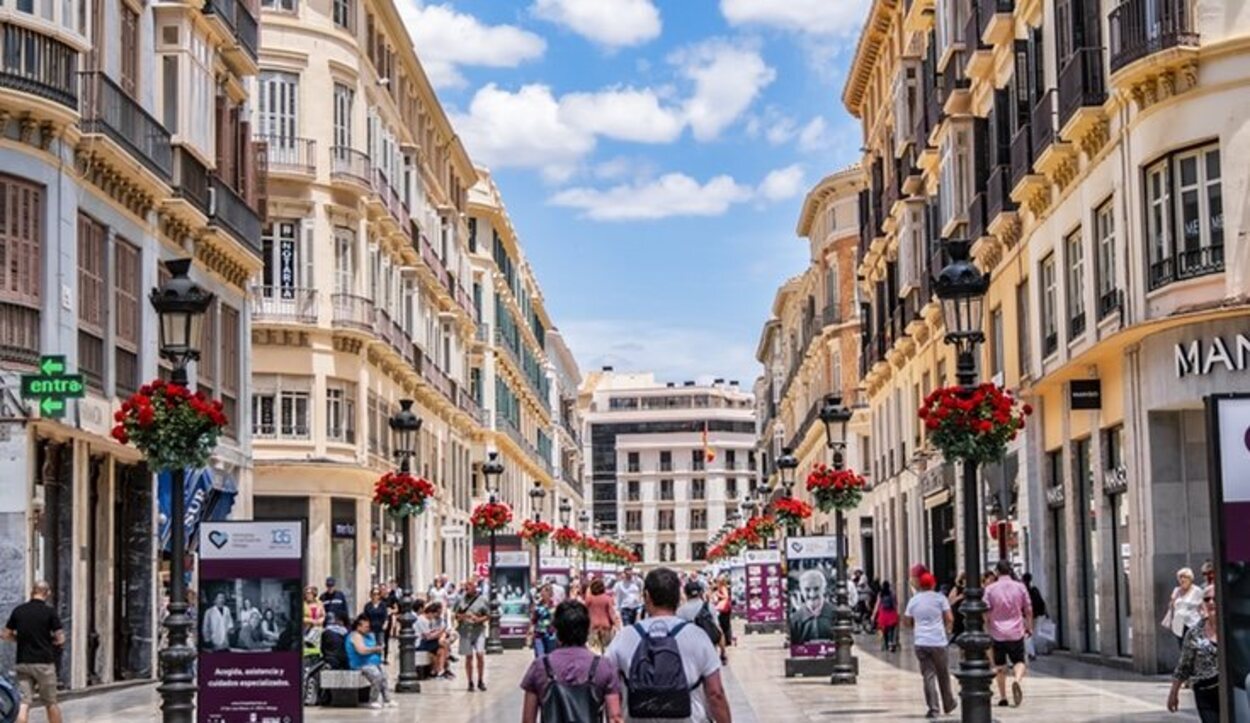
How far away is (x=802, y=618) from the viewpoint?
3148 centimetres

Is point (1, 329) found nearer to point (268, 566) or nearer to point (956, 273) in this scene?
point (268, 566)

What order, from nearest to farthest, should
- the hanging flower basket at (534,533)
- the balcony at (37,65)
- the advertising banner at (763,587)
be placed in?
1. the balcony at (37,65)
2. the advertising banner at (763,587)
3. the hanging flower basket at (534,533)

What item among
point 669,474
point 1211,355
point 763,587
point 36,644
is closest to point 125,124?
point 36,644

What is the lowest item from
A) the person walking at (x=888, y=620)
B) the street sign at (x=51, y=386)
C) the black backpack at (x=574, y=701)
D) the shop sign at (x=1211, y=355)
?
the person walking at (x=888, y=620)

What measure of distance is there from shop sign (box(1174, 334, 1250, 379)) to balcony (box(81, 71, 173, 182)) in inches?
595

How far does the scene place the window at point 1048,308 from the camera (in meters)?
35.1

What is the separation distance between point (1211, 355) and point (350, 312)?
27281 mm

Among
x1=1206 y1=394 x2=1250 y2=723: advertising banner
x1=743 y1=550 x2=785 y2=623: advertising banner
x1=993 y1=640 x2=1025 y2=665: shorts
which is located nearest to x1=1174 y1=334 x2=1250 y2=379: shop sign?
x1=993 y1=640 x2=1025 y2=665: shorts

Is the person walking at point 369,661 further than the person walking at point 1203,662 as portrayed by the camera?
Yes

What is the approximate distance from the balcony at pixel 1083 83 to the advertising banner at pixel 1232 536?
65.4 ft

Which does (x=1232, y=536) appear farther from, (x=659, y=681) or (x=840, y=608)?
(x=840, y=608)

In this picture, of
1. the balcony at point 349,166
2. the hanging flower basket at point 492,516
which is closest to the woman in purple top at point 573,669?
the hanging flower basket at point 492,516

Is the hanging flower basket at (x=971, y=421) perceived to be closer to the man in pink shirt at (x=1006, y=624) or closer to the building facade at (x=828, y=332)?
the man in pink shirt at (x=1006, y=624)

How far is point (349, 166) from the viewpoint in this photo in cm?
4994
